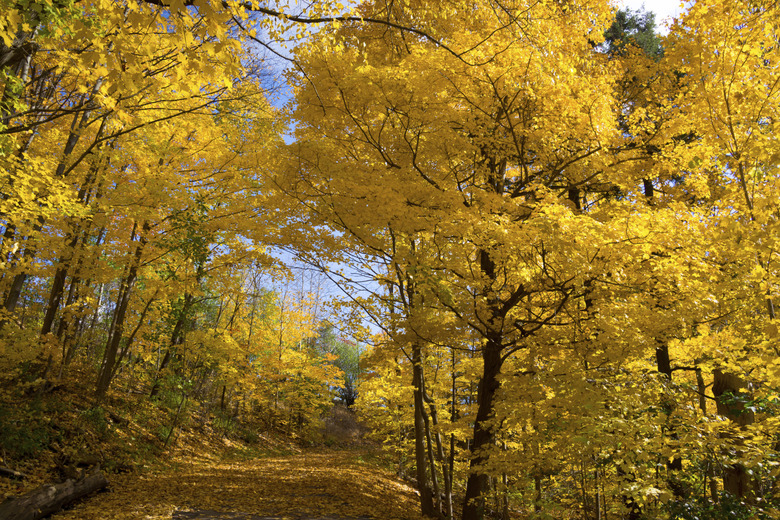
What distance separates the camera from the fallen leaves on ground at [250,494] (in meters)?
5.89

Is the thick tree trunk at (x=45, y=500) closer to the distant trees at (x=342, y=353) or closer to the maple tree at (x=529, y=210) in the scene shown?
the maple tree at (x=529, y=210)

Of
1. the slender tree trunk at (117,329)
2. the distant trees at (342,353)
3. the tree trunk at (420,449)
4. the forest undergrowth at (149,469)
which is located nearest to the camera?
the forest undergrowth at (149,469)

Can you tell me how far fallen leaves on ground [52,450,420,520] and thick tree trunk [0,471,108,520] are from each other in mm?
142

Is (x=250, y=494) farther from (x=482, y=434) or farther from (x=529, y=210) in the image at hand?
(x=529, y=210)

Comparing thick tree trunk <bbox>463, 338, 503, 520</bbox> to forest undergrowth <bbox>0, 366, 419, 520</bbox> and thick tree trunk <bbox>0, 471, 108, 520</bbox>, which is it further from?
thick tree trunk <bbox>0, 471, 108, 520</bbox>

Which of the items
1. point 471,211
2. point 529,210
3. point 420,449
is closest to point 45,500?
point 420,449

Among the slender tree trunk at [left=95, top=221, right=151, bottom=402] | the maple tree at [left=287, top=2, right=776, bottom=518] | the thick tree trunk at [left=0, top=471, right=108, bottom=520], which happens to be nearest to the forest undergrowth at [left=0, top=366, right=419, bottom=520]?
the thick tree trunk at [left=0, top=471, right=108, bottom=520]

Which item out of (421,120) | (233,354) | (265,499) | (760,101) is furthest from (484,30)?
(233,354)

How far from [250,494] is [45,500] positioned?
3.50 meters

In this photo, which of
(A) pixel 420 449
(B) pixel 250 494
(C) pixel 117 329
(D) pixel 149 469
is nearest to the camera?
(B) pixel 250 494

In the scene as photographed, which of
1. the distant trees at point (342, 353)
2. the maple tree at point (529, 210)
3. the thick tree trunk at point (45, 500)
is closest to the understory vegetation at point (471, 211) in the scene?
the maple tree at point (529, 210)

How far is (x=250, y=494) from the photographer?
773 centimetres

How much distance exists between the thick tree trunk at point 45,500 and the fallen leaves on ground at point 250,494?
0.14 metres

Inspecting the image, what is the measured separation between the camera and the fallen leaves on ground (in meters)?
5.89
